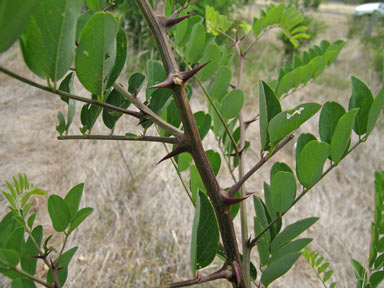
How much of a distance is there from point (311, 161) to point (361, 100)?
0.30 ft

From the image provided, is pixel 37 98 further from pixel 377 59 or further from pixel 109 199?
pixel 377 59

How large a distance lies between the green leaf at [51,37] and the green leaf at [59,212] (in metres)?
0.16

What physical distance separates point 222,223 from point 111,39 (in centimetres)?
20

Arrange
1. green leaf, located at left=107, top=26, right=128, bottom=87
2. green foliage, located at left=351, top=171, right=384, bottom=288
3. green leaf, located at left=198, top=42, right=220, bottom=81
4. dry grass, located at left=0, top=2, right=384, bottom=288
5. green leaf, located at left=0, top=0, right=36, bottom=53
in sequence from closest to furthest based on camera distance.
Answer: green leaf, located at left=0, top=0, right=36, bottom=53 < green leaf, located at left=107, top=26, right=128, bottom=87 < green foliage, located at left=351, top=171, right=384, bottom=288 < green leaf, located at left=198, top=42, right=220, bottom=81 < dry grass, located at left=0, top=2, right=384, bottom=288

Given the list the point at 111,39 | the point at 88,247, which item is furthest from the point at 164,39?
the point at 88,247

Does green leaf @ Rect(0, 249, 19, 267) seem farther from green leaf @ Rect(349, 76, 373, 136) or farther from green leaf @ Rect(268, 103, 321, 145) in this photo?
green leaf @ Rect(349, 76, 373, 136)

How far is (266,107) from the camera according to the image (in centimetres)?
33

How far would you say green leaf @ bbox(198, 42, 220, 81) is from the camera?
55 cm

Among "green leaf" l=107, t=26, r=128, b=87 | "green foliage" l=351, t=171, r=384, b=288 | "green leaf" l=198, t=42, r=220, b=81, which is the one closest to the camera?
"green leaf" l=107, t=26, r=128, b=87

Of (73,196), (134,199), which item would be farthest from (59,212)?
(134,199)

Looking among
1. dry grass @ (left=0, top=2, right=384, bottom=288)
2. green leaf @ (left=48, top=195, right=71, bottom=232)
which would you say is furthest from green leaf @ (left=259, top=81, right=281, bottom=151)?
dry grass @ (left=0, top=2, right=384, bottom=288)

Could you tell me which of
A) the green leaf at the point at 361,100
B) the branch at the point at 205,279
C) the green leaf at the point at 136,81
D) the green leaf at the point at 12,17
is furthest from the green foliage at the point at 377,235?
the green leaf at the point at 12,17

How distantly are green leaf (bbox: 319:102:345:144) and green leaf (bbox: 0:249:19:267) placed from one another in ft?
1.07

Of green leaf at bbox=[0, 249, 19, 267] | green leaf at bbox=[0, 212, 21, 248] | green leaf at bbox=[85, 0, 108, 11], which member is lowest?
green leaf at bbox=[0, 212, 21, 248]
